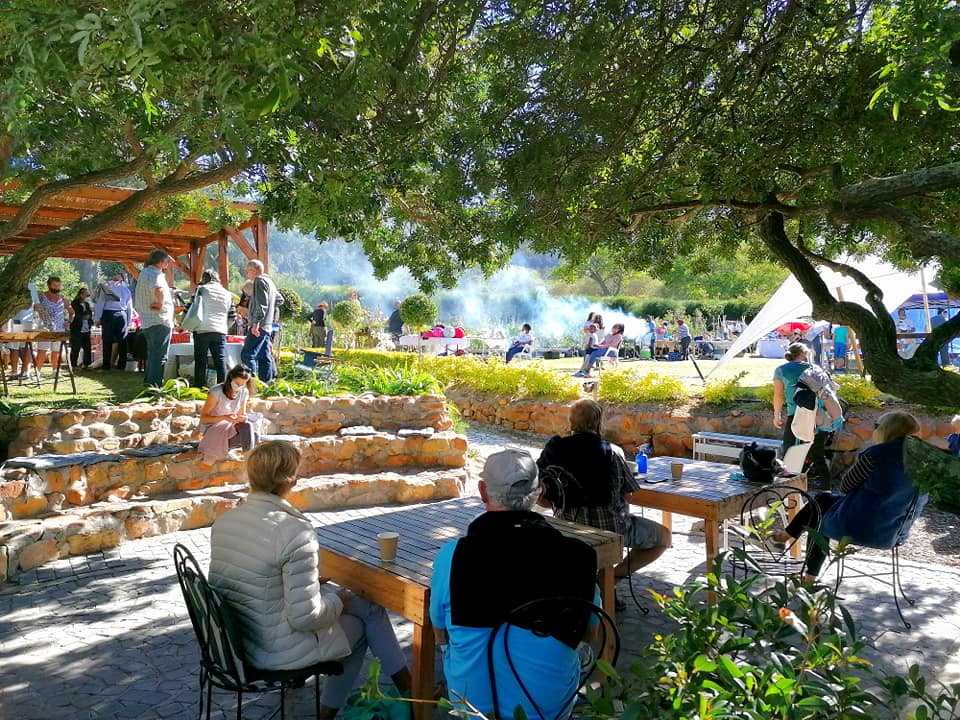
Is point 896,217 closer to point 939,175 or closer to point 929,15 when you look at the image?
point 939,175

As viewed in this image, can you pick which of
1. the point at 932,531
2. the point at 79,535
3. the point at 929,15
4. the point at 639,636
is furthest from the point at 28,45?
the point at 932,531

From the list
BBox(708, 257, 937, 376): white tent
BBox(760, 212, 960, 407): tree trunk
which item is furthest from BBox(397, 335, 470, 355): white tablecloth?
BBox(760, 212, 960, 407): tree trunk

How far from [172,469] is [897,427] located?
17.2 feet

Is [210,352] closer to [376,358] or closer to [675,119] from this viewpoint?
[675,119]

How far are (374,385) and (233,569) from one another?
19.1 feet

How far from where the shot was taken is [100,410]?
238 inches

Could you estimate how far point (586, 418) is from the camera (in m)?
3.70

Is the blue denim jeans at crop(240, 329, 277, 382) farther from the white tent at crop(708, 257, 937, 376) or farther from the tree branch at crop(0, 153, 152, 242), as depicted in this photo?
the white tent at crop(708, 257, 937, 376)

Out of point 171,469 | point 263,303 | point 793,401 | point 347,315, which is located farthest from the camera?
point 347,315

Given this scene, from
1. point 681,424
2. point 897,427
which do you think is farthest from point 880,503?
point 681,424

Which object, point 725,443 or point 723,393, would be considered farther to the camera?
point 723,393

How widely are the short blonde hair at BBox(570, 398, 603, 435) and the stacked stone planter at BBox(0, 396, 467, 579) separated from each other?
2992 mm

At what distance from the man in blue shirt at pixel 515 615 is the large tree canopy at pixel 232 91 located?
1398 mm

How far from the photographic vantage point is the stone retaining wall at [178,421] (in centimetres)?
580
